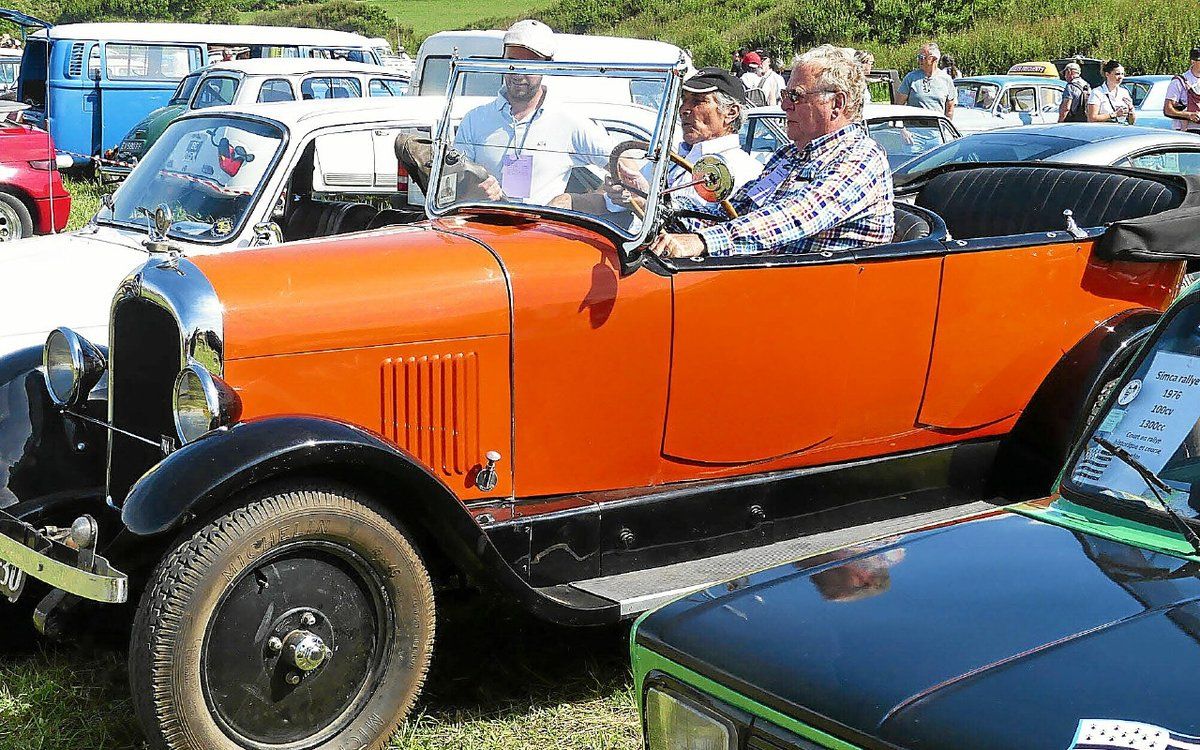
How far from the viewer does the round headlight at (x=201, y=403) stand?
10.9ft

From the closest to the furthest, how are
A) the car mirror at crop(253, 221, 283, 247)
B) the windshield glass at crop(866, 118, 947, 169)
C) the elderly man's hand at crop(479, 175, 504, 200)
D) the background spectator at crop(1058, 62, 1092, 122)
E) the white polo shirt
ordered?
the white polo shirt, the elderly man's hand at crop(479, 175, 504, 200), the car mirror at crop(253, 221, 283, 247), the windshield glass at crop(866, 118, 947, 169), the background spectator at crop(1058, 62, 1092, 122)

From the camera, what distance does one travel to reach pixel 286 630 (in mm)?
3340

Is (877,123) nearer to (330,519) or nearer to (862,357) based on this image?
(862,357)

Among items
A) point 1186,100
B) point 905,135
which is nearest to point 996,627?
point 905,135

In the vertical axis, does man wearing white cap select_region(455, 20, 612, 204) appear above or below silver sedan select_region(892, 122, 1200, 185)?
above

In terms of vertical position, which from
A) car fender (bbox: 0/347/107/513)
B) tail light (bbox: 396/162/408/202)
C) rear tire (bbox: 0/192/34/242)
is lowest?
rear tire (bbox: 0/192/34/242)

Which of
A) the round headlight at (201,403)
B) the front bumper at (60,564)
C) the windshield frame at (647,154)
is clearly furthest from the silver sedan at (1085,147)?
the front bumper at (60,564)

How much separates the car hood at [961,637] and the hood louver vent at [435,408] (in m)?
1.42

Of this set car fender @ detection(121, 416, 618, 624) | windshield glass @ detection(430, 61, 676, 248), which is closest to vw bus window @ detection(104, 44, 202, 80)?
windshield glass @ detection(430, 61, 676, 248)

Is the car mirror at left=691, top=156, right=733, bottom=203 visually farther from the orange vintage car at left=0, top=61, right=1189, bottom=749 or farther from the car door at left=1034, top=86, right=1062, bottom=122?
the car door at left=1034, top=86, right=1062, bottom=122

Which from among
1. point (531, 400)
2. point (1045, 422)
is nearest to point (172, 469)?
point (531, 400)

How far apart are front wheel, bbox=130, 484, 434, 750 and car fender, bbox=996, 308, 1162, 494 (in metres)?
2.38

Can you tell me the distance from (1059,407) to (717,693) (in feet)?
9.64

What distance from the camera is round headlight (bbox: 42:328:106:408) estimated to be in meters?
4.08
